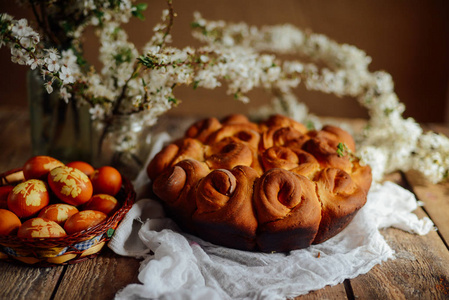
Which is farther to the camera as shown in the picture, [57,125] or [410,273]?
[57,125]

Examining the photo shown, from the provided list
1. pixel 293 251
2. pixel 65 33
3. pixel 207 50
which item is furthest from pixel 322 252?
pixel 65 33

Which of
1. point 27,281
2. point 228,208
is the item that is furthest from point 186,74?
point 27,281

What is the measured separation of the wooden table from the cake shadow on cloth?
3cm

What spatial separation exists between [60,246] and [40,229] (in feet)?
0.21

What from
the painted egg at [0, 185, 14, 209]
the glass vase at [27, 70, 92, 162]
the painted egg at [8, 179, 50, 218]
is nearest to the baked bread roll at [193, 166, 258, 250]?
the painted egg at [8, 179, 50, 218]

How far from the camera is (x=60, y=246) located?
1.02 metres

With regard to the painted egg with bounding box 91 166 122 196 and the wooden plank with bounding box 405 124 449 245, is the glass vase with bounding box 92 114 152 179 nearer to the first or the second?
the painted egg with bounding box 91 166 122 196

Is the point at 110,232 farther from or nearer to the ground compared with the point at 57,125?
nearer to the ground

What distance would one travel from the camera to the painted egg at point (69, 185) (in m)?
1.11

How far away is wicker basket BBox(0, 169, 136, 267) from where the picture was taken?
39.0 inches

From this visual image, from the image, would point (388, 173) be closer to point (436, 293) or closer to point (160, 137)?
point (436, 293)

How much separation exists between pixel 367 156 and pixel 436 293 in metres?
0.44

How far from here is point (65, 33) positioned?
1.41m

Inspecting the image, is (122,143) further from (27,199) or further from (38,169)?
(27,199)
